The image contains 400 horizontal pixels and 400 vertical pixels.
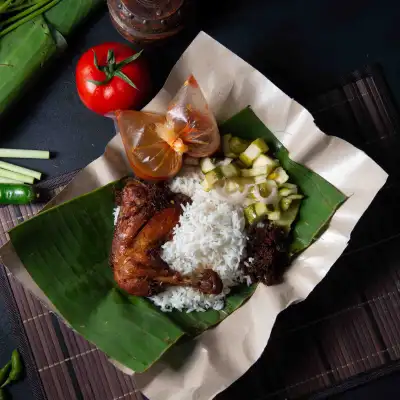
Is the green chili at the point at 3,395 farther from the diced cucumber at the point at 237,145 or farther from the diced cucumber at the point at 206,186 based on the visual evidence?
the diced cucumber at the point at 237,145

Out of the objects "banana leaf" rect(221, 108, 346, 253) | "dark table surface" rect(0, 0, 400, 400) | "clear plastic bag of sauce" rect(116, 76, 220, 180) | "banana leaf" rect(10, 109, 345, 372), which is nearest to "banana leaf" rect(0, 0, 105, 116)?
"dark table surface" rect(0, 0, 400, 400)

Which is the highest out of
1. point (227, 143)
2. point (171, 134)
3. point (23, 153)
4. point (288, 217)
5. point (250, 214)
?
point (23, 153)

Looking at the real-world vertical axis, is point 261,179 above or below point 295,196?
above

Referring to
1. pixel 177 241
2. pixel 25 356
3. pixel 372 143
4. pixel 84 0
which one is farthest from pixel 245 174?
pixel 25 356

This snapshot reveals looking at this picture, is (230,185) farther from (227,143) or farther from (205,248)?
(205,248)

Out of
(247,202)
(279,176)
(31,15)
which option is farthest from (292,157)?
(31,15)

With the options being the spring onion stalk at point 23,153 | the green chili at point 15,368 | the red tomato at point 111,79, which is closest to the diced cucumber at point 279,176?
the red tomato at point 111,79
